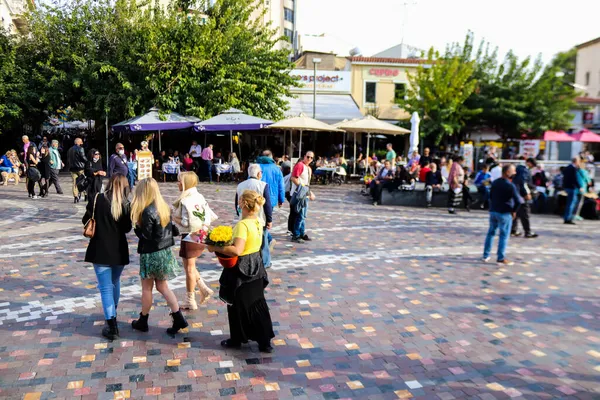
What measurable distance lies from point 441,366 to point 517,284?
3.21 m

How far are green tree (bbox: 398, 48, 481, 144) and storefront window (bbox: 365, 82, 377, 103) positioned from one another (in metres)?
3.10

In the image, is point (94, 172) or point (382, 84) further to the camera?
point (382, 84)

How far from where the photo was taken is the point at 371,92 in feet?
107

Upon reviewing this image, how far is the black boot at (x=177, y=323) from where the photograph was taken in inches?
202

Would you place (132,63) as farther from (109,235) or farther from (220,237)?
(220,237)

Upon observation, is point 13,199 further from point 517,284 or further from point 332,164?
point 517,284

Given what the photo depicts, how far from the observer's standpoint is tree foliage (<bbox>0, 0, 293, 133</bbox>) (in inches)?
854

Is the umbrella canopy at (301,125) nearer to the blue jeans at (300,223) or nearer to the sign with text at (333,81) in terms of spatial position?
the blue jeans at (300,223)

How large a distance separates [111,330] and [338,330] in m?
2.25

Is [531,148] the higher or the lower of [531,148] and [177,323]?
the higher

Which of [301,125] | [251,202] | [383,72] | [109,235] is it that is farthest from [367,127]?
[109,235]

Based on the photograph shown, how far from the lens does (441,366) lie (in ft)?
15.1

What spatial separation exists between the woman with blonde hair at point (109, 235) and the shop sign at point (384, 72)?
95.7 ft

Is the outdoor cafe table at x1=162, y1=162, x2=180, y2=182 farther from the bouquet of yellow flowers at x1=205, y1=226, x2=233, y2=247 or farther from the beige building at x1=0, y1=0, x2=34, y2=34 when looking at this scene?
the bouquet of yellow flowers at x1=205, y1=226, x2=233, y2=247
